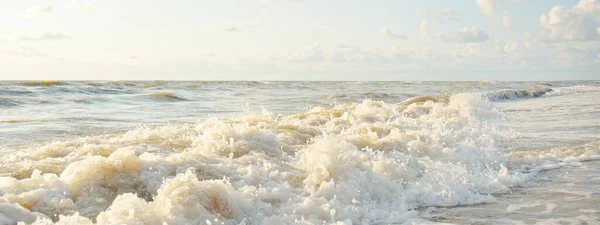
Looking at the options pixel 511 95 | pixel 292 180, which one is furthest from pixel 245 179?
pixel 511 95

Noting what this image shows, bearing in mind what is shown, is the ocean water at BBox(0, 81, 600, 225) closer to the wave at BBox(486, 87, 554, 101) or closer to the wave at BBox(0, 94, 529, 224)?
the wave at BBox(0, 94, 529, 224)

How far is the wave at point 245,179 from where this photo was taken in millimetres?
5043

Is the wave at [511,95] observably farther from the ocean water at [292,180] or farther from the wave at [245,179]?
the wave at [245,179]

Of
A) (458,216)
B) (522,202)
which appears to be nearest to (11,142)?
(458,216)

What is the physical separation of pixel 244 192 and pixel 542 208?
144 inches

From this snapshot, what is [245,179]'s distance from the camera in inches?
250

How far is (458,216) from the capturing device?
611 centimetres

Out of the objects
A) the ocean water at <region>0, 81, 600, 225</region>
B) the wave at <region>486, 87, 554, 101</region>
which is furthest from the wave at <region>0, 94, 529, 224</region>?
the wave at <region>486, 87, 554, 101</region>

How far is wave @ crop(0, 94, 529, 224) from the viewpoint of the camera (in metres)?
5.04

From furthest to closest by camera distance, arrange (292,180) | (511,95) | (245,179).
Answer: (511,95)
(292,180)
(245,179)

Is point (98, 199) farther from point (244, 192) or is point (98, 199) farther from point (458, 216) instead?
point (458, 216)

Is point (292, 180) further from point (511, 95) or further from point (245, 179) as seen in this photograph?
point (511, 95)

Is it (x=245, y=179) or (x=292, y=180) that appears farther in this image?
(x=292, y=180)

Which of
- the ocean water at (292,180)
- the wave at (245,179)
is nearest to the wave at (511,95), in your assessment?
the ocean water at (292,180)
